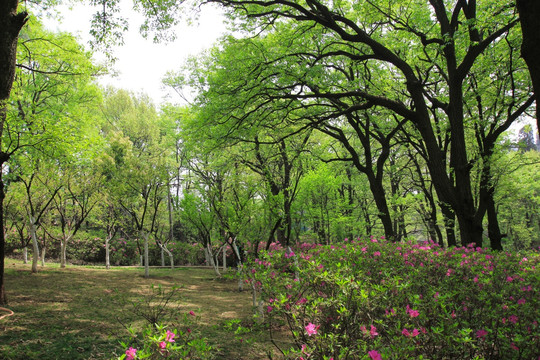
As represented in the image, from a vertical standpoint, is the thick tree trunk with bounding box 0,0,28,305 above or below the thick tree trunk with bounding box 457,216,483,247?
above

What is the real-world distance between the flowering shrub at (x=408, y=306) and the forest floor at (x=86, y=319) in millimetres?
651

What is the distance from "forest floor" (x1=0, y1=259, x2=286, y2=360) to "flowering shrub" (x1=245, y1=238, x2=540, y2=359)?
2.14ft

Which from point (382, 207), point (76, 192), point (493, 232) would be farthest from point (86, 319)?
point (493, 232)

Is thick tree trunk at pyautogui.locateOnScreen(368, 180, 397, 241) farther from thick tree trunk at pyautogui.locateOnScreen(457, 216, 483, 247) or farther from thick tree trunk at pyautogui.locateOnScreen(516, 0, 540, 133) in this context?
thick tree trunk at pyautogui.locateOnScreen(516, 0, 540, 133)

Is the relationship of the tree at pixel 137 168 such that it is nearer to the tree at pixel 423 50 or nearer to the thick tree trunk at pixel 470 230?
the tree at pixel 423 50

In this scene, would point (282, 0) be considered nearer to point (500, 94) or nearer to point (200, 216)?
point (500, 94)

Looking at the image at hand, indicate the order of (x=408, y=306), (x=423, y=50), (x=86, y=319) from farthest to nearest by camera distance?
(x=423, y=50) → (x=86, y=319) → (x=408, y=306)

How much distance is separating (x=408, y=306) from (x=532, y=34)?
2.82m

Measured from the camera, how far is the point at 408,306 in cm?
246

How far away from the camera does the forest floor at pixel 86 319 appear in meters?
4.03

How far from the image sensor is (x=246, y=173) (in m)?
10.3

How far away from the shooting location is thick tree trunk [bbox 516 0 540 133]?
280 cm

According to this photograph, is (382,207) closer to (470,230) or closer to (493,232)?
(493,232)

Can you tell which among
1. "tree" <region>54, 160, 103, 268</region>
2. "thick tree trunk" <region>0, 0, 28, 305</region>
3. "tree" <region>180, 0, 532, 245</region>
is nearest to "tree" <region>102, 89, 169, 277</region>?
"tree" <region>54, 160, 103, 268</region>
